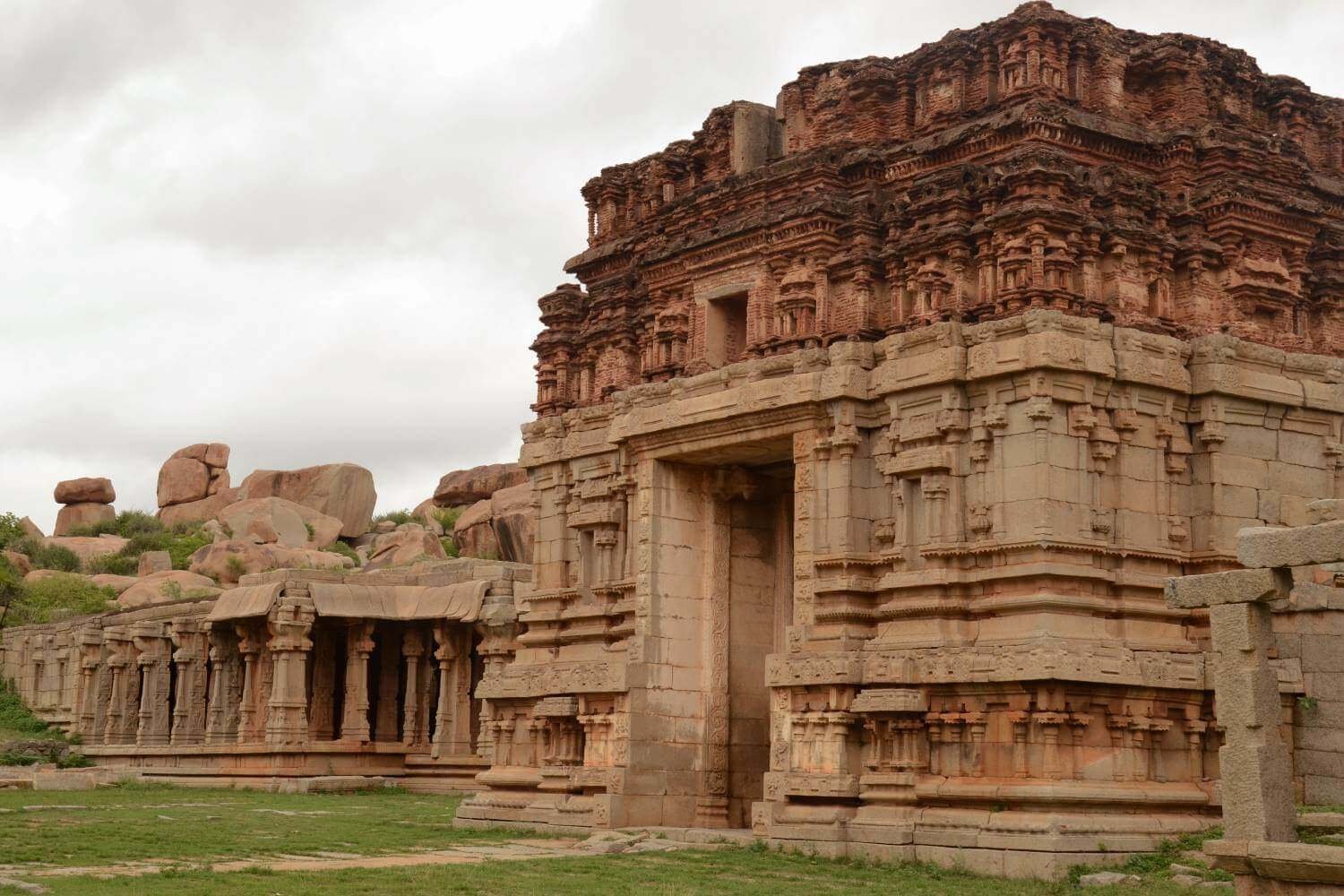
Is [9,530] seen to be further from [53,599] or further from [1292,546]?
[1292,546]

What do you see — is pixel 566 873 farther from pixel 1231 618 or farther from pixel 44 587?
pixel 44 587

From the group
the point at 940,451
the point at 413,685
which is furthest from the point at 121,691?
the point at 940,451

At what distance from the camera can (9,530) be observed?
80.9 m

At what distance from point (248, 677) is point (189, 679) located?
15.2ft

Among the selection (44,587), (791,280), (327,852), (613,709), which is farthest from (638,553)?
(44,587)

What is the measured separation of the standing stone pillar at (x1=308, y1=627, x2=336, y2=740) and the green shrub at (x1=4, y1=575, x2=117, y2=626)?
25.5 m

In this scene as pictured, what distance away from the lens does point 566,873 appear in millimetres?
18719

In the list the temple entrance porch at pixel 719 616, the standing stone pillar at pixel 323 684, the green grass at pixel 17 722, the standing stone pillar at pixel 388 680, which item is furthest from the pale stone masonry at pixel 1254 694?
the green grass at pixel 17 722

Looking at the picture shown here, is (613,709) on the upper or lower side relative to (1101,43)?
lower

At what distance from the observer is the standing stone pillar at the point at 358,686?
3781 cm

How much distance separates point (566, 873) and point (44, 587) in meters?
51.3

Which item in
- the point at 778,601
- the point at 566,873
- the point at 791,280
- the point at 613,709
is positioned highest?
the point at 791,280

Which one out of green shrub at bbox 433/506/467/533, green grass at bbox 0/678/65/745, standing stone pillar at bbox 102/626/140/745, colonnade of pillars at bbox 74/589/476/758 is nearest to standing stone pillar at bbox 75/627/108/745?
colonnade of pillars at bbox 74/589/476/758

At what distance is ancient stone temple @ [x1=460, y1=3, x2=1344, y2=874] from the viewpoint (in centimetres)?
1992
